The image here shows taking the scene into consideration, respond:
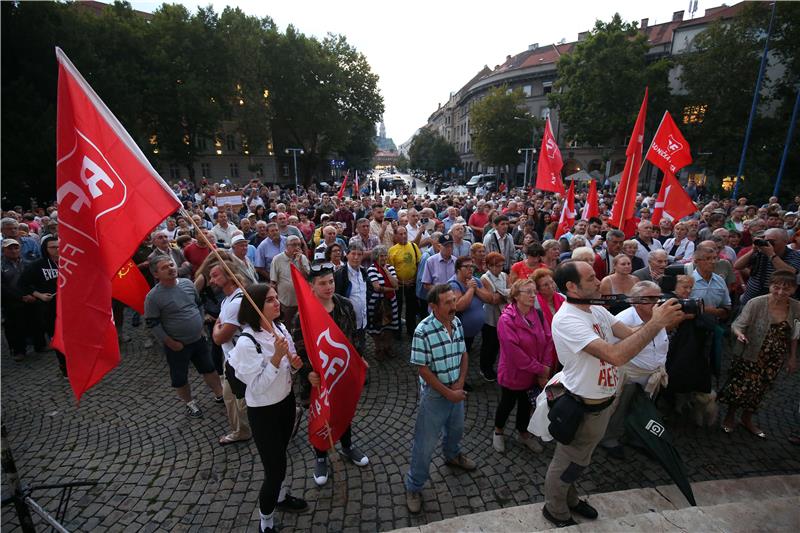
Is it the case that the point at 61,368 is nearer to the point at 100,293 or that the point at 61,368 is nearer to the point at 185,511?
the point at 185,511

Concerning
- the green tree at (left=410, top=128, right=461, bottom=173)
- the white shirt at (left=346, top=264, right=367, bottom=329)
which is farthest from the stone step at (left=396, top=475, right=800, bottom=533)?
the green tree at (left=410, top=128, right=461, bottom=173)

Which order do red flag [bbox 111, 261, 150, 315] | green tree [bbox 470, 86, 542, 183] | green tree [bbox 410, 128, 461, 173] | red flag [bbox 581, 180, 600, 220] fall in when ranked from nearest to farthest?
1. red flag [bbox 111, 261, 150, 315]
2. red flag [bbox 581, 180, 600, 220]
3. green tree [bbox 470, 86, 542, 183]
4. green tree [bbox 410, 128, 461, 173]

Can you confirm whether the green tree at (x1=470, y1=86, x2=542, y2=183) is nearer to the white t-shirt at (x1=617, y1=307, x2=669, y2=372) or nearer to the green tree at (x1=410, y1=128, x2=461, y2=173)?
the green tree at (x1=410, y1=128, x2=461, y2=173)

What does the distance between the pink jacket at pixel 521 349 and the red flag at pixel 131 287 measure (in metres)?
3.81

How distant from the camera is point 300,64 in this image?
36500mm

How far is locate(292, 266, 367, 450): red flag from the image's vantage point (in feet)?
10.2

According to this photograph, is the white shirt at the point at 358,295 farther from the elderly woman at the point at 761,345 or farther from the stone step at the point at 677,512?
the elderly woman at the point at 761,345

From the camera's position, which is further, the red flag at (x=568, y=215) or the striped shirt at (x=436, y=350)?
the red flag at (x=568, y=215)

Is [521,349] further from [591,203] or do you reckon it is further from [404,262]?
[591,203]

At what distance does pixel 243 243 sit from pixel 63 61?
143 inches

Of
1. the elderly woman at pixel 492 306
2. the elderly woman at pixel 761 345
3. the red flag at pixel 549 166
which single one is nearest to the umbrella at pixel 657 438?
the elderly woman at pixel 761 345

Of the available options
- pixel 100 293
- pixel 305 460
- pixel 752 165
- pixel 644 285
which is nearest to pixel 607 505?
pixel 644 285

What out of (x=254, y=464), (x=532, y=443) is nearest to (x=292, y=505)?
(x=254, y=464)

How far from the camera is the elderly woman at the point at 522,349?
151 inches
